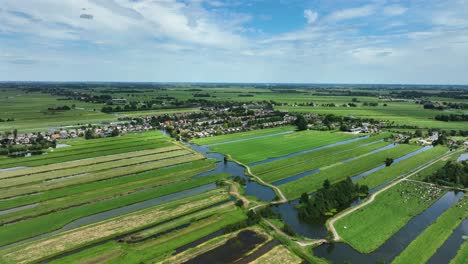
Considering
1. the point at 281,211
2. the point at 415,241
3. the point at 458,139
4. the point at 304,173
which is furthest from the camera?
the point at 458,139

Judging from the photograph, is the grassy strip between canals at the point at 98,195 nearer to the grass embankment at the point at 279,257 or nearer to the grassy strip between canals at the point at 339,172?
the grassy strip between canals at the point at 339,172

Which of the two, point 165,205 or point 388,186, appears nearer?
point 165,205

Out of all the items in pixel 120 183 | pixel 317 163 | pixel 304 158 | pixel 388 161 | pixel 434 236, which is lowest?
pixel 434 236

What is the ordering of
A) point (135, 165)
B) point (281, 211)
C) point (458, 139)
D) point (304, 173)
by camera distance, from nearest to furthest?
point (281, 211)
point (304, 173)
point (135, 165)
point (458, 139)

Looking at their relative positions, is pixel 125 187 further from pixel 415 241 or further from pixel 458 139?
pixel 458 139

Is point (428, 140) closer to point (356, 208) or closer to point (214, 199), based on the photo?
point (356, 208)

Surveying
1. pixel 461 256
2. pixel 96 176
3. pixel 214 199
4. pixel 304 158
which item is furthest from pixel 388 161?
pixel 96 176

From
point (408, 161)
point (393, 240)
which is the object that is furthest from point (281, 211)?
point (408, 161)
